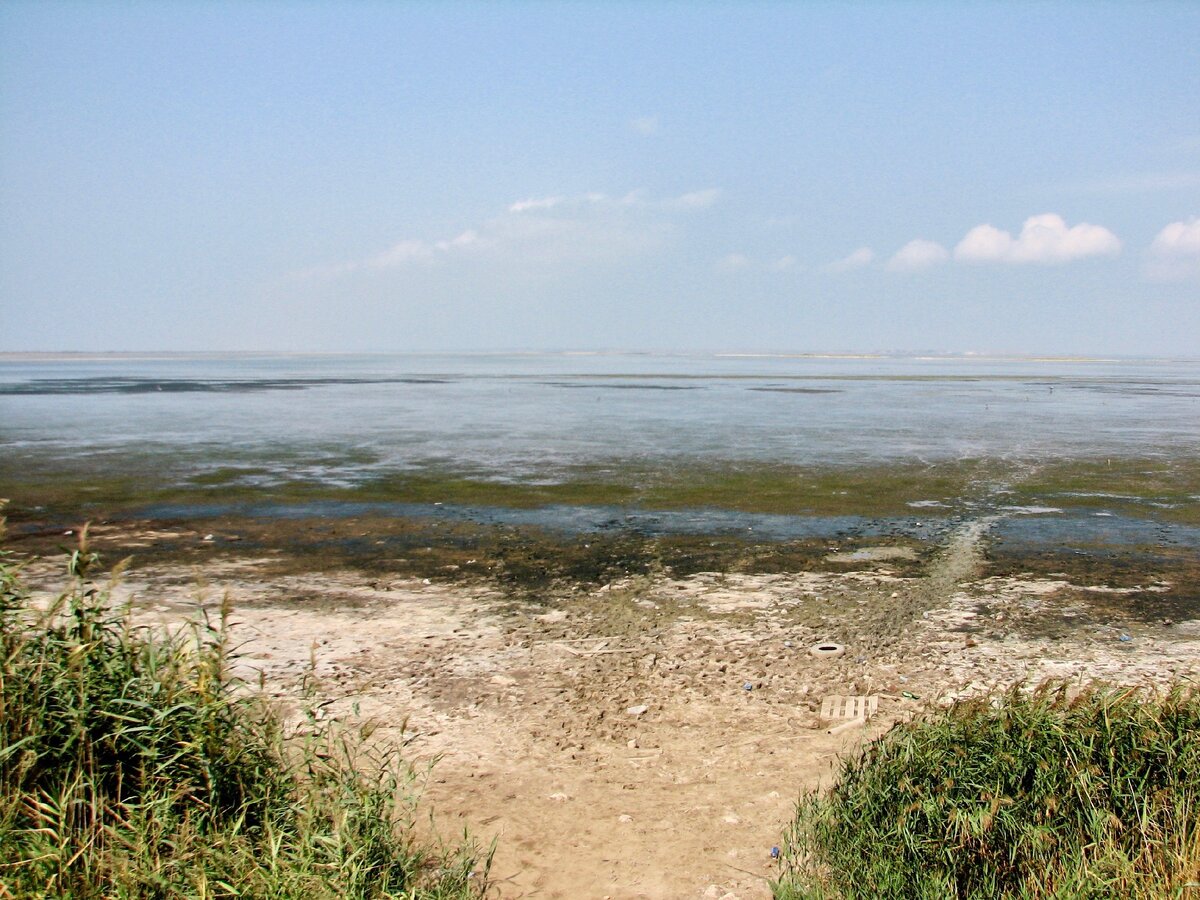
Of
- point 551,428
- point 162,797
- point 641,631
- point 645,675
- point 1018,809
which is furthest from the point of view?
point 551,428

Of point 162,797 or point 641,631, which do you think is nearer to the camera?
point 162,797

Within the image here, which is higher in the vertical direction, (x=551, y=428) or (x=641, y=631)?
(x=551, y=428)

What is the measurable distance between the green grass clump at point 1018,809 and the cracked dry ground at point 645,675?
0.34 metres

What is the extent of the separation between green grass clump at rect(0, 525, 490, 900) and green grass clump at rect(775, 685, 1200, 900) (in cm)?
193

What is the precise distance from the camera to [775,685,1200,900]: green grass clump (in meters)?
4.45

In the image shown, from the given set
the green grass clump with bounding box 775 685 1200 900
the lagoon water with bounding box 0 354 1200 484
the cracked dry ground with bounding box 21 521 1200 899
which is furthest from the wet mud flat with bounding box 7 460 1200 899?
the lagoon water with bounding box 0 354 1200 484

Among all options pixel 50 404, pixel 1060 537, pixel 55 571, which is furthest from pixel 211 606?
pixel 50 404

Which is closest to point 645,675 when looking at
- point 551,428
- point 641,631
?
point 641,631

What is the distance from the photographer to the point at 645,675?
271 inches

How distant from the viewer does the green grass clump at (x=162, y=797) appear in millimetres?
3963

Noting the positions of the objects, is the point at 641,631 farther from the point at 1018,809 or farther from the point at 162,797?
the point at 162,797

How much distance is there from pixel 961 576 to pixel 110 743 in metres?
8.18

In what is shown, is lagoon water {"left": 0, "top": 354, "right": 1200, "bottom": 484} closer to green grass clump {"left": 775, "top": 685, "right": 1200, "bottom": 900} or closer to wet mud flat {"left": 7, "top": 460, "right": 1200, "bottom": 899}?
wet mud flat {"left": 7, "top": 460, "right": 1200, "bottom": 899}

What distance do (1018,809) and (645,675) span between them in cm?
280
